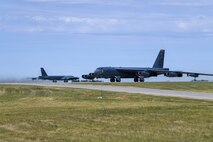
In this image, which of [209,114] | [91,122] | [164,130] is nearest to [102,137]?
[164,130]

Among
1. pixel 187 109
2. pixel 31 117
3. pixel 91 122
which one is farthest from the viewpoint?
pixel 187 109

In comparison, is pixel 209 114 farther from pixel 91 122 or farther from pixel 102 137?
pixel 102 137

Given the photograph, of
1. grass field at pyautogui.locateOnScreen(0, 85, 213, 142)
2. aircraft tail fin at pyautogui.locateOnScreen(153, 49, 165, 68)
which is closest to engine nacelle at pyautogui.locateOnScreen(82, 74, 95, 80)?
aircraft tail fin at pyautogui.locateOnScreen(153, 49, 165, 68)

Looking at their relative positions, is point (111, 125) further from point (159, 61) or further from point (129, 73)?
point (159, 61)

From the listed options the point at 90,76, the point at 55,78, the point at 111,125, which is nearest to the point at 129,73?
the point at 90,76

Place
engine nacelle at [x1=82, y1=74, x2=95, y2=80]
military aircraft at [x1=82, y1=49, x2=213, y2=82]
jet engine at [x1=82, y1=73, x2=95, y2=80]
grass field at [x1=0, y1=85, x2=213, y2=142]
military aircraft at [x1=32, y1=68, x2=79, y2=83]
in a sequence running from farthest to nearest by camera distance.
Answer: military aircraft at [x1=32, y1=68, x2=79, y2=83] → engine nacelle at [x1=82, y1=74, x2=95, y2=80] → jet engine at [x1=82, y1=73, x2=95, y2=80] → military aircraft at [x1=82, y1=49, x2=213, y2=82] → grass field at [x1=0, y1=85, x2=213, y2=142]

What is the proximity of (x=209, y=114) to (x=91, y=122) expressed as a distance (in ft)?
20.0

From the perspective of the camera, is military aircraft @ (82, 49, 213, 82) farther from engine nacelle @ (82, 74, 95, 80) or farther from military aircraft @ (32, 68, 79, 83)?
military aircraft @ (32, 68, 79, 83)

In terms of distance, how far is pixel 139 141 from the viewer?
17172 mm

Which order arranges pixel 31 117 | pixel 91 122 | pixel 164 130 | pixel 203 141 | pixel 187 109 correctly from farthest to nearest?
pixel 187 109, pixel 31 117, pixel 91 122, pixel 164 130, pixel 203 141

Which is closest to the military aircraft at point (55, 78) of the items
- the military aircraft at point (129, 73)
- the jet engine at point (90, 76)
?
the jet engine at point (90, 76)

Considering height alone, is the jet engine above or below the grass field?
above

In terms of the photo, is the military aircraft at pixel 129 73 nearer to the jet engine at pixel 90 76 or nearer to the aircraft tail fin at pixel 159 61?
the jet engine at pixel 90 76

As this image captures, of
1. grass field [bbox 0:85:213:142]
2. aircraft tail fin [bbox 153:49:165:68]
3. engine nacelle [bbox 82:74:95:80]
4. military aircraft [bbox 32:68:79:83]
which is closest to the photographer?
grass field [bbox 0:85:213:142]
